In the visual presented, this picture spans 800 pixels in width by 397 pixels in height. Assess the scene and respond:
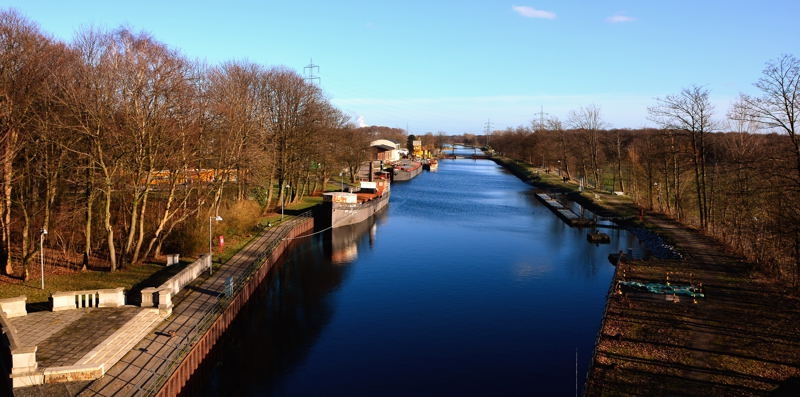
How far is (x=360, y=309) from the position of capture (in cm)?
2877

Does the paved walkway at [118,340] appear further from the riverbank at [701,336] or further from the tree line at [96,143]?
the riverbank at [701,336]

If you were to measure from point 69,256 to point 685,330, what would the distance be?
29.6 meters

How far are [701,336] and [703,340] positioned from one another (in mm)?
449

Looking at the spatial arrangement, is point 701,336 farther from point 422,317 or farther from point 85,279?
point 85,279

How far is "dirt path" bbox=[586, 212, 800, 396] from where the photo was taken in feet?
57.4

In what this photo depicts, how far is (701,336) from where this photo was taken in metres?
21.5

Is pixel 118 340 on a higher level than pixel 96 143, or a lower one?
lower

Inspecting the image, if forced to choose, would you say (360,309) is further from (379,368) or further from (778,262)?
(778,262)

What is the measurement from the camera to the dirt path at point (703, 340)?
1750 cm

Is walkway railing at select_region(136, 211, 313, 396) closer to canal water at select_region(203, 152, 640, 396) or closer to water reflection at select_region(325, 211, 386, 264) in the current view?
canal water at select_region(203, 152, 640, 396)

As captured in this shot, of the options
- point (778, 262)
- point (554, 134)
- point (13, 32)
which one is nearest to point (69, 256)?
point (13, 32)

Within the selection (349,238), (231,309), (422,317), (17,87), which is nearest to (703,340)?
(422,317)

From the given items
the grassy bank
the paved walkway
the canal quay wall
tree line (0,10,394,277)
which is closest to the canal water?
the canal quay wall

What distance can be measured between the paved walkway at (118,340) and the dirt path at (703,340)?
13338 millimetres
